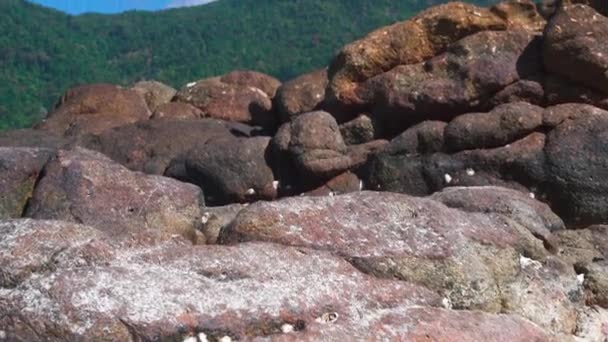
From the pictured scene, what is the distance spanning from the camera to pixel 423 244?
1414 cm

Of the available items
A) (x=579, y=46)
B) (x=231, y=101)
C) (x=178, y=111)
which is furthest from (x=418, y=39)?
(x=178, y=111)

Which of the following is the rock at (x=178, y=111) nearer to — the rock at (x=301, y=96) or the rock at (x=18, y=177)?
the rock at (x=301, y=96)

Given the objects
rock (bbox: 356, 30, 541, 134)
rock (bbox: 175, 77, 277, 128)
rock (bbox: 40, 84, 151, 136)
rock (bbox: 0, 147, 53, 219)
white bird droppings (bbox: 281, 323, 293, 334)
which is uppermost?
rock (bbox: 0, 147, 53, 219)

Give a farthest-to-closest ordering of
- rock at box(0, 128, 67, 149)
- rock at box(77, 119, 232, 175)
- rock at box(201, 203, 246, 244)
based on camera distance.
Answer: rock at box(0, 128, 67, 149)
rock at box(77, 119, 232, 175)
rock at box(201, 203, 246, 244)

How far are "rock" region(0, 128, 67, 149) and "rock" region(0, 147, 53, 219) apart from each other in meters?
8.04

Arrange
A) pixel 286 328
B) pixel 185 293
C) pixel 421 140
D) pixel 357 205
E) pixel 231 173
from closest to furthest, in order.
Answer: pixel 185 293, pixel 286 328, pixel 357 205, pixel 421 140, pixel 231 173

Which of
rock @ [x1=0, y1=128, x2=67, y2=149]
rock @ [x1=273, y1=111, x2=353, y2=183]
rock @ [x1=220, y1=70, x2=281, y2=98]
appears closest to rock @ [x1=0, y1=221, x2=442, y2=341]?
rock @ [x1=273, y1=111, x2=353, y2=183]

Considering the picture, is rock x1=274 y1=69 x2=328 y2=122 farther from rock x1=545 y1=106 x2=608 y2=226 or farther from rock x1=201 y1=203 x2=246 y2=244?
rock x1=201 y1=203 x2=246 y2=244

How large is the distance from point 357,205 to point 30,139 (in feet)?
50.0

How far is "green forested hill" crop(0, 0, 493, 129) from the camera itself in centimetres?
13188

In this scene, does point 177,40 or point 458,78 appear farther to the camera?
point 177,40

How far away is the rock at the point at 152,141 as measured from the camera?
2633 centimetres

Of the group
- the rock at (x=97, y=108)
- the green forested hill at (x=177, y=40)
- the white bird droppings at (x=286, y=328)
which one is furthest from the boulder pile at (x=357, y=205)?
the green forested hill at (x=177, y=40)

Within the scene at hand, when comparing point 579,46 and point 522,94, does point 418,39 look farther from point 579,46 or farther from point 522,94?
point 579,46
